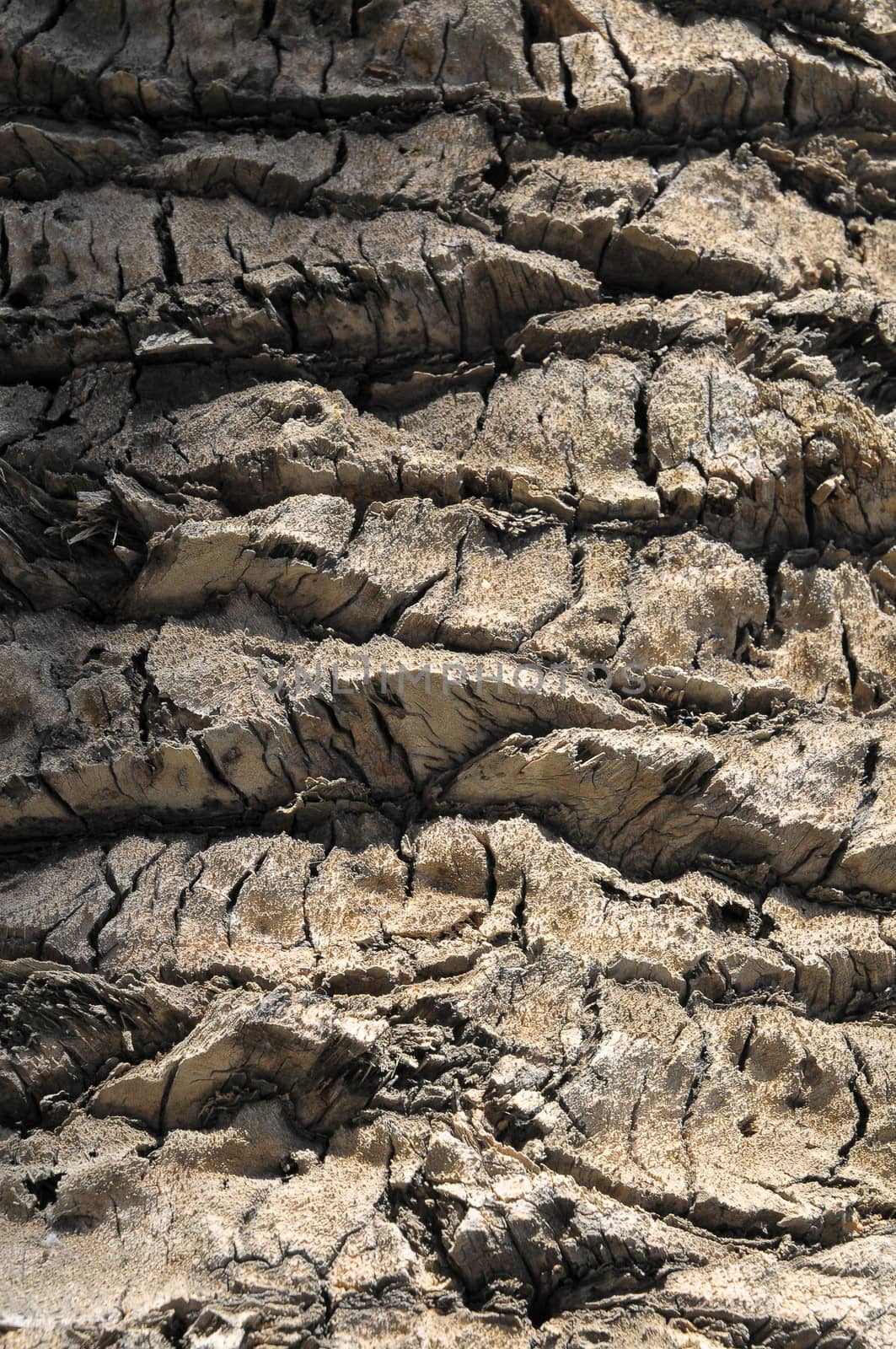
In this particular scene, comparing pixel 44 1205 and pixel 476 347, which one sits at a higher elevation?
pixel 476 347

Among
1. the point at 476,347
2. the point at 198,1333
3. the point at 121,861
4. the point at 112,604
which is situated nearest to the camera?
the point at 198,1333

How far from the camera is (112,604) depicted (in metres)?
3.55

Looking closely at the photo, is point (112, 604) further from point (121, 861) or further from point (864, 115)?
point (864, 115)

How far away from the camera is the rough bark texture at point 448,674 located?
2.75 meters

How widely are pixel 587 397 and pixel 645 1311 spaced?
103 inches

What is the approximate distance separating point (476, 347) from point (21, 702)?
1.88 metres

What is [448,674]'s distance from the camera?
10.9 feet

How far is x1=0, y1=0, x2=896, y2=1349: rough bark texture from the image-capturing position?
275 centimetres

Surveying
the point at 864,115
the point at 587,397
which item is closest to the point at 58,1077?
the point at 587,397

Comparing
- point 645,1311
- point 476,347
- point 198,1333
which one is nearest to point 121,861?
point 198,1333

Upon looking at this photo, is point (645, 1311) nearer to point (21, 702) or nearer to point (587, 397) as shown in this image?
point (21, 702)

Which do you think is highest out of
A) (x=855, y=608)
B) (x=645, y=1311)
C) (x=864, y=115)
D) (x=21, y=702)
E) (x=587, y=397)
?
(x=864, y=115)

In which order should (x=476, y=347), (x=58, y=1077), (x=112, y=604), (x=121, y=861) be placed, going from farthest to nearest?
(x=476, y=347) → (x=112, y=604) → (x=121, y=861) → (x=58, y=1077)

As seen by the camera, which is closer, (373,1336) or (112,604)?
(373,1336)
